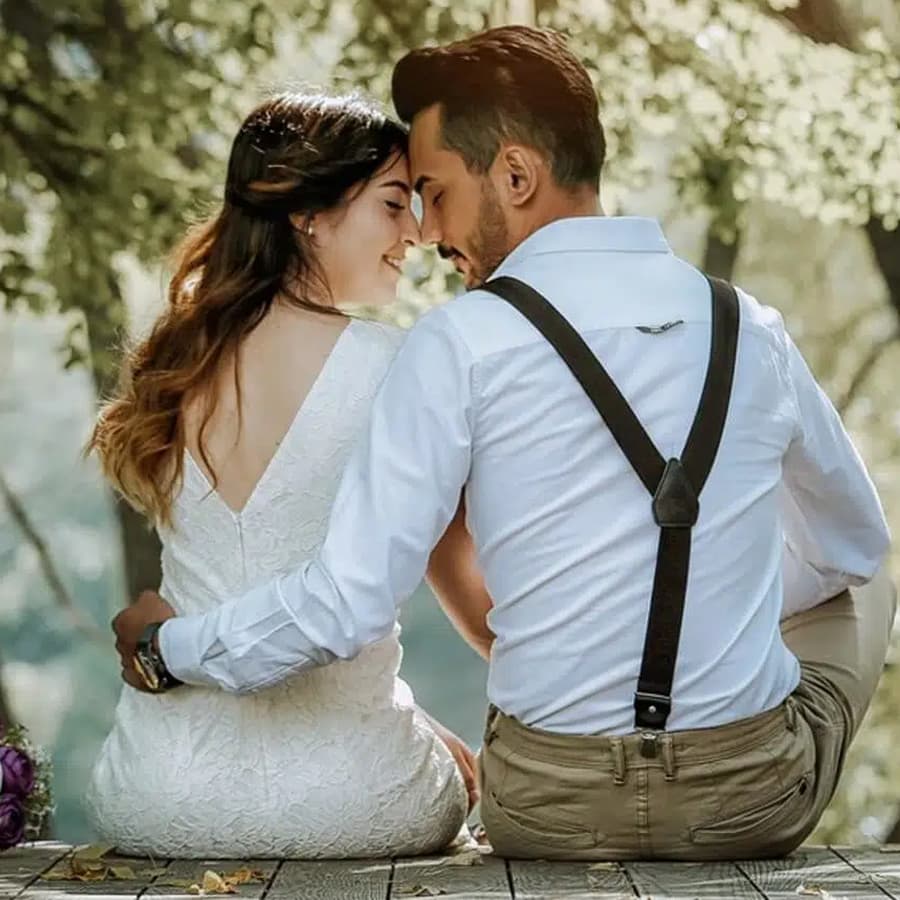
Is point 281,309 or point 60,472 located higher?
point 281,309

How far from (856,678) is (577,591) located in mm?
705

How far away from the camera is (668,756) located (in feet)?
9.95

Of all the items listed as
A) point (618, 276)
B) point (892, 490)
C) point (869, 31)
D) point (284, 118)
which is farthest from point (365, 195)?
point (892, 490)

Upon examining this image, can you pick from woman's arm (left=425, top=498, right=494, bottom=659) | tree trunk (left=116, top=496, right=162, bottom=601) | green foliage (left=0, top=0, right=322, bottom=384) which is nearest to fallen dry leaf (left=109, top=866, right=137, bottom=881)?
woman's arm (left=425, top=498, right=494, bottom=659)

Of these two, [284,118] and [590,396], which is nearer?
[590,396]

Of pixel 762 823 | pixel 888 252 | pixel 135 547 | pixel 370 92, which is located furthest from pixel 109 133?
pixel 762 823

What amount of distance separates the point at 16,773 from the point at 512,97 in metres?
1.43

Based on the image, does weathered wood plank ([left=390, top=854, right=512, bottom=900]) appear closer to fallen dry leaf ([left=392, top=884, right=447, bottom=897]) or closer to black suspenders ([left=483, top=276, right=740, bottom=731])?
fallen dry leaf ([left=392, top=884, right=447, bottom=897])

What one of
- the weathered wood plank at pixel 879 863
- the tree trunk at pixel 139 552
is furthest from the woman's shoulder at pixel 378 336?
the tree trunk at pixel 139 552

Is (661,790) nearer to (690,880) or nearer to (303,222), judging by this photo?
(690,880)

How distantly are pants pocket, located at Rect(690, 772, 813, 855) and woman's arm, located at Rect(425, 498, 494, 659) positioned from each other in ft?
1.85

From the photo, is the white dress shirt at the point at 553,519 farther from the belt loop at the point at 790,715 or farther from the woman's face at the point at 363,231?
the woman's face at the point at 363,231

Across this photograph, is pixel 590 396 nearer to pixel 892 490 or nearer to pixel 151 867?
pixel 151 867

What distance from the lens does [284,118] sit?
3621 millimetres
